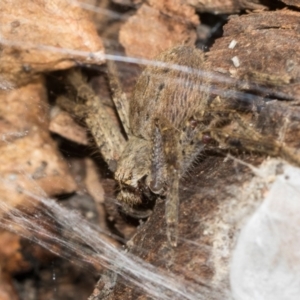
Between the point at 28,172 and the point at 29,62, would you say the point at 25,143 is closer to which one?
the point at 28,172

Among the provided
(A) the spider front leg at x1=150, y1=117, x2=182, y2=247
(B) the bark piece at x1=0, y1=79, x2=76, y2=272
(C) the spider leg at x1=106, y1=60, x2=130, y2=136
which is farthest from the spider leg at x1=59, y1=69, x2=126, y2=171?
(A) the spider front leg at x1=150, y1=117, x2=182, y2=247

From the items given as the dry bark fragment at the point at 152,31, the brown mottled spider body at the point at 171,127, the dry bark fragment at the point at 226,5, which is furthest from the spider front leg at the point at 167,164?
the dry bark fragment at the point at 226,5

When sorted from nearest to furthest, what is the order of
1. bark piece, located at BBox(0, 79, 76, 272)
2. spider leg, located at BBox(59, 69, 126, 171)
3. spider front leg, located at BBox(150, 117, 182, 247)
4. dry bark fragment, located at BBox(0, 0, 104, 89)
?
spider front leg, located at BBox(150, 117, 182, 247) < dry bark fragment, located at BBox(0, 0, 104, 89) < bark piece, located at BBox(0, 79, 76, 272) < spider leg, located at BBox(59, 69, 126, 171)

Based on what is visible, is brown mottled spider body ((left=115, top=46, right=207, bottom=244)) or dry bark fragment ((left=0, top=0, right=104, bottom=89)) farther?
dry bark fragment ((left=0, top=0, right=104, bottom=89))

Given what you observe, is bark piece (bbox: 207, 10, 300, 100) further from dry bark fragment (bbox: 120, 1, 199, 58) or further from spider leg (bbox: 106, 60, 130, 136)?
spider leg (bbox: 106, 60, 130, 136)

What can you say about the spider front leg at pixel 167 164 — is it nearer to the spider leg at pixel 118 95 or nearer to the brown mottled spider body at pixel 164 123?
the brown mottled spider body at pixel 164 123

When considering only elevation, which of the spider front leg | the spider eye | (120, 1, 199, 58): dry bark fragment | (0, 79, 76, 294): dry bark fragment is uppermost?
(120, 1, 199, 58): dry bark fragment

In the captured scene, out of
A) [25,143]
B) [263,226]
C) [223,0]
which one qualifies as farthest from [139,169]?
[223,0]
